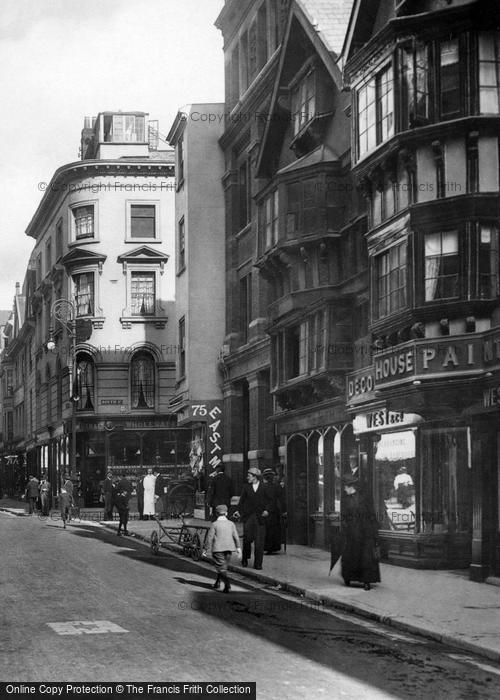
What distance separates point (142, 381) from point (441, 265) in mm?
38610

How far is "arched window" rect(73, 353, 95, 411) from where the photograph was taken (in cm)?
5662

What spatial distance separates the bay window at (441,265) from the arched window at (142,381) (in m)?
38.1

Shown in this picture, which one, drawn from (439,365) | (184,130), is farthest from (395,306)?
(184,130)

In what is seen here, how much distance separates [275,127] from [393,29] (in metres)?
10.5

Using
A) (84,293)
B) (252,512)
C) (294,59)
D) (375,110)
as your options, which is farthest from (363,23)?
(84,293)

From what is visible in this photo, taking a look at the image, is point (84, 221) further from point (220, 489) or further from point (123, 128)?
point (220, 489)

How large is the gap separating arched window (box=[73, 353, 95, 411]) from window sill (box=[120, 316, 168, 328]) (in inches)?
98.9

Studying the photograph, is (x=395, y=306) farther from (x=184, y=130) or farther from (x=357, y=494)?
(x=184, y=130)

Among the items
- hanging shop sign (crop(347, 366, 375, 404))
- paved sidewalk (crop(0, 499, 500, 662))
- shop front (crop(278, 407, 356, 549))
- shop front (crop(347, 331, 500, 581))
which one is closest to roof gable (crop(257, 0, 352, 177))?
hanging shop sign (crop(347, 366, 375, 404))

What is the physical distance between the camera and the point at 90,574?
66.4 ft

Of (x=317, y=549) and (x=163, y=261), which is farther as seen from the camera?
(x=163, y=261)

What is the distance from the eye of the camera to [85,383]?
57.0 m

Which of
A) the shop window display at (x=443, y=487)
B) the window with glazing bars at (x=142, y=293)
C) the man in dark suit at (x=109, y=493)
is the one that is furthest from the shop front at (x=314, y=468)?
the window with glazing bars at (x=142, y=293)

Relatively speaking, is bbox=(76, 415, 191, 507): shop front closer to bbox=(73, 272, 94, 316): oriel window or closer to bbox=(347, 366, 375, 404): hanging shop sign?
bbox=(73, 272, 94, 316): oriel window
